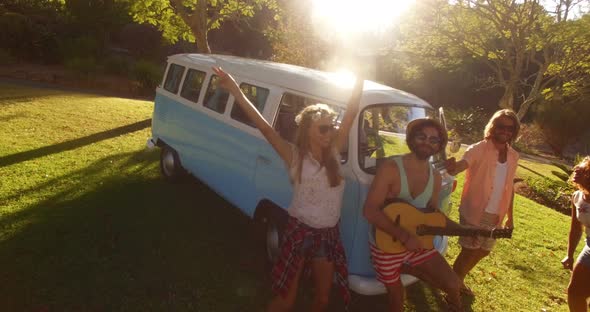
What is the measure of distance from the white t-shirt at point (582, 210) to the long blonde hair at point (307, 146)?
217 centimetres

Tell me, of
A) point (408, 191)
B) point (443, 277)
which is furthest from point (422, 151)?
point (443, 277)

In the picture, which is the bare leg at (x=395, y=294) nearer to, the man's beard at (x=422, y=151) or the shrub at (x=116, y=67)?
the man's beard at (x=422, y=151)

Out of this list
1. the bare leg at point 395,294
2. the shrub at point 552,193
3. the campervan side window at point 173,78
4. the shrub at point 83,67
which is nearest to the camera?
the bare leg at point 395,294

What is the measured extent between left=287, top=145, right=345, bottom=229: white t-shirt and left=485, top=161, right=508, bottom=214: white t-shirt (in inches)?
66.7

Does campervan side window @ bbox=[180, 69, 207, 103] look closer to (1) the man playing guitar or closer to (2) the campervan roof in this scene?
(2) the campervan roof

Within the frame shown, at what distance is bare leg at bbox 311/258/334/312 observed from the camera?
9.93ft

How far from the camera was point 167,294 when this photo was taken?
12.3ft

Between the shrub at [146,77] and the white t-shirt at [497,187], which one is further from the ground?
the white t-shirt at [497,187]

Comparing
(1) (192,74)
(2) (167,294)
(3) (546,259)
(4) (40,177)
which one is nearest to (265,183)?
(2) (167,294)

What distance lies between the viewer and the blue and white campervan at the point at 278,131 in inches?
138

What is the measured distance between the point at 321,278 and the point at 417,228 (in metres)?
0.83

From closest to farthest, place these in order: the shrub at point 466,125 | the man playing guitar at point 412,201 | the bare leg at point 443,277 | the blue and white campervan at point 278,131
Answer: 1. the man playing guitar at point 412,201
2. the bare leg at point 443,277
3. the blue and white campervan at point 278,131
4. the shrub at point 466,125

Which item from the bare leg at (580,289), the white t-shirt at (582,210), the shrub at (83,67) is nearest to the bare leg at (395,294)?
the bare leg at (580,289)

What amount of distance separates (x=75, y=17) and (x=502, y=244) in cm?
2415
